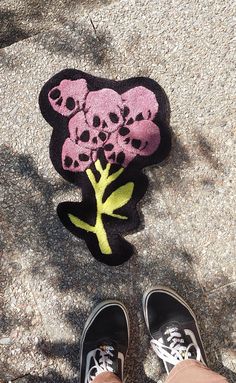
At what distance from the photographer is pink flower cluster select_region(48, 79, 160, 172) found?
7.95 ft

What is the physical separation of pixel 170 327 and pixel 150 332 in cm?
10

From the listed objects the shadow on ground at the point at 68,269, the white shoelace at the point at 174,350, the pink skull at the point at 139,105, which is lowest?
the white shoelace at the point at 174,350

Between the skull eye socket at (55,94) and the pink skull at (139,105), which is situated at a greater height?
the pink skull at (139,105)

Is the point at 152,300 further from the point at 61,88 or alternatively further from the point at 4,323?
the point at 61,88

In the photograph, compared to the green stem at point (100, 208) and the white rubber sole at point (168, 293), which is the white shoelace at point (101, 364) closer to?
the white rubber sole at point (168, 293)

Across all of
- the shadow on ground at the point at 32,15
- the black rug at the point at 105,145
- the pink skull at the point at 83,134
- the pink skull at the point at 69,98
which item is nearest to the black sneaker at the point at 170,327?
the black rug at the point at 105,145

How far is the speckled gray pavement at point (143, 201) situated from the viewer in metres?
2.36

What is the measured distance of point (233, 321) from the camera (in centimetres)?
234

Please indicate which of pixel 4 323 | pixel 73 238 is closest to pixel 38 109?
pixel 73 238

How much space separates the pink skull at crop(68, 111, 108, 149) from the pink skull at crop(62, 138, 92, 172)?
0.02m

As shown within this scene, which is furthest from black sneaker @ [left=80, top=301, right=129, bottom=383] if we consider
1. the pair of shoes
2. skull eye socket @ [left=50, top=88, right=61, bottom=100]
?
skull eye socket @ [left=50, top=88, right=61, bottom=100]

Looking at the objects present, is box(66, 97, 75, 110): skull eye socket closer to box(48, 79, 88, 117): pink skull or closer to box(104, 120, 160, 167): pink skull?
box(48, 79, 88, 117): pink skull

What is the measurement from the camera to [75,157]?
2.43 meters

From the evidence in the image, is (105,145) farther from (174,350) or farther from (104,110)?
(174,350)
